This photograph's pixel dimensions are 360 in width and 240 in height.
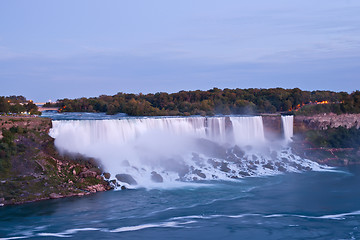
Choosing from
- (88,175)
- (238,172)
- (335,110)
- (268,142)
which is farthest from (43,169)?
(335,110)

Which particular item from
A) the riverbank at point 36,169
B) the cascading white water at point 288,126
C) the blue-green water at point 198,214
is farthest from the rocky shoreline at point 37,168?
the cascading white water at point 288,126

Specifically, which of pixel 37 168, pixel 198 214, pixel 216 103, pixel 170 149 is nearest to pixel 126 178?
pixel 37 168

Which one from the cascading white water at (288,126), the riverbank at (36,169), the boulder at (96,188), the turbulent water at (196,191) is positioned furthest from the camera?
the cascading white water at (288,126)

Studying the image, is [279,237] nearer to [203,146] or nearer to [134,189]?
[134,189]

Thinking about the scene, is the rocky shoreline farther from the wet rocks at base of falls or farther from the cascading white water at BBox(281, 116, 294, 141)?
the cascading white water at BBox(281, 116, 294, 141)

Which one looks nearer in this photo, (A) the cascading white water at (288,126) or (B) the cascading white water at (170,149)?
(B) the cascading white water at (170,149)

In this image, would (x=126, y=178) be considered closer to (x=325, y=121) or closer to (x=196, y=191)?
(x=196, y=191)

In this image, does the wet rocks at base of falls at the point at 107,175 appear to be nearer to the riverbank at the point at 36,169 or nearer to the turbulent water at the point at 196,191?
the riverbank at the point at 36,169
